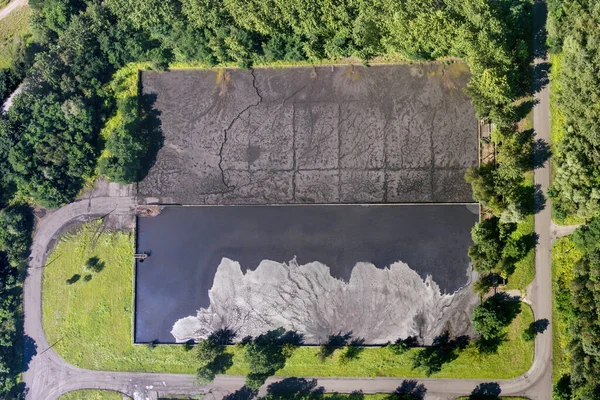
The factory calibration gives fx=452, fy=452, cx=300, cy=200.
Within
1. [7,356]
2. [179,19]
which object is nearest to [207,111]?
[179,19]

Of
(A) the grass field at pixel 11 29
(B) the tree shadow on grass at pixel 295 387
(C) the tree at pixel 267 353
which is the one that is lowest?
(B) the tree shadow on grass at pixel 295 387

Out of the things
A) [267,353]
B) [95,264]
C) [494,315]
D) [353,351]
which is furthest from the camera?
[95,264]

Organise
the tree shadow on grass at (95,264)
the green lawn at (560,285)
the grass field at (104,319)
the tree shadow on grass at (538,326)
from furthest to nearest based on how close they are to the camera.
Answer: the tree shadow on grass at (95,264) < the grass field at (104,319) < the tree shadow on grass at (538,326) < the green lawn at (560,285)

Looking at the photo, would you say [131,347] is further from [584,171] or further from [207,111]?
[584,171]

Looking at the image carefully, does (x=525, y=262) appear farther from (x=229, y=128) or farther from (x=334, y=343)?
(x=229, y=128)

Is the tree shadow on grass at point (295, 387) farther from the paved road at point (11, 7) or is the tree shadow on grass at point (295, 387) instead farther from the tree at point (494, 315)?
the paved road at point (11, 7)

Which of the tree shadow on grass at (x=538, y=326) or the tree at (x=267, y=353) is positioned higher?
the tree shadow on grass at (x=538, y=326)

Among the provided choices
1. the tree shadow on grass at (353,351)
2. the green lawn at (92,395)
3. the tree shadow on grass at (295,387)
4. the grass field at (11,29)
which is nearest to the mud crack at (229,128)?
the tree shadow on grass at (353,351)

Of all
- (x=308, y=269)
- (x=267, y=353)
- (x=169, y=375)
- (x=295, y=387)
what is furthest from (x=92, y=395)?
(x=308, y=269)
